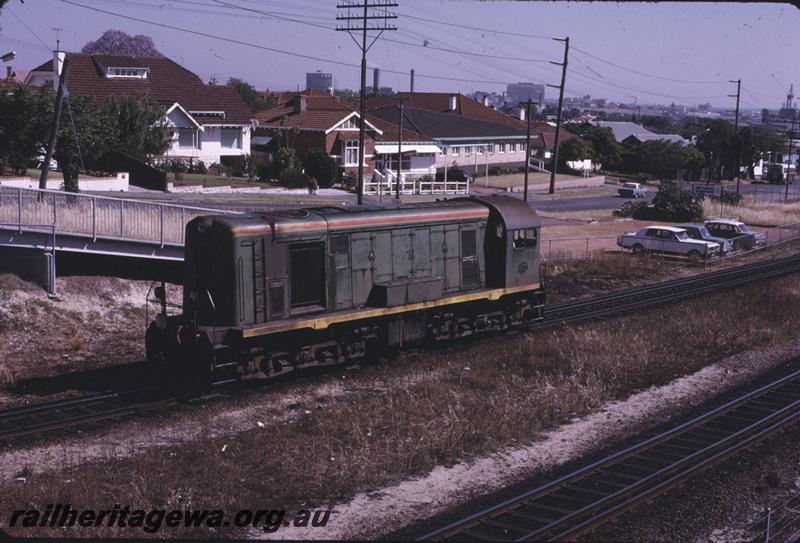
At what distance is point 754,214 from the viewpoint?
209ft

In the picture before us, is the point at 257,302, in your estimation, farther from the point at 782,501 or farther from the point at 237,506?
the point at 782,501

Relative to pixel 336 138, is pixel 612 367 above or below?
below

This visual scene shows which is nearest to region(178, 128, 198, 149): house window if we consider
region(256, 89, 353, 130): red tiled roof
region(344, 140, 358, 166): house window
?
region(256, 89, 353, 130): red tiled roof

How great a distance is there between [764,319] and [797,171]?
129 m

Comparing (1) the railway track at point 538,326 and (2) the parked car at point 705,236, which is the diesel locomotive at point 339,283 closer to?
(1) the railway track at point 538,326

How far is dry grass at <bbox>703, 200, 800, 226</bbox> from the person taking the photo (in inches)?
2415

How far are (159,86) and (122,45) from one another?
8085cm

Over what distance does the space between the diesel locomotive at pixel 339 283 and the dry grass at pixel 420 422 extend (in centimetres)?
113

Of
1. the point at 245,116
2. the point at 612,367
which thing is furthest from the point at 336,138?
the point at 612,367

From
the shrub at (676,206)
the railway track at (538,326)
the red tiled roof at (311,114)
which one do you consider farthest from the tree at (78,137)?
the shrub at (676,206)

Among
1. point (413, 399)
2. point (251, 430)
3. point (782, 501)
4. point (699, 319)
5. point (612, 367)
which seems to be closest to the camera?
point (782, 501)

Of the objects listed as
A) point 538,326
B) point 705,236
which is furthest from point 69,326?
point 705,236

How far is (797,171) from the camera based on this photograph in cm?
14200

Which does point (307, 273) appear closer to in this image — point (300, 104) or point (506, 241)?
point (506, 241)
